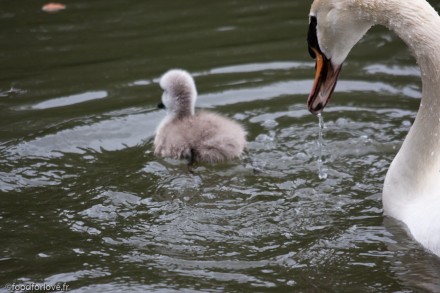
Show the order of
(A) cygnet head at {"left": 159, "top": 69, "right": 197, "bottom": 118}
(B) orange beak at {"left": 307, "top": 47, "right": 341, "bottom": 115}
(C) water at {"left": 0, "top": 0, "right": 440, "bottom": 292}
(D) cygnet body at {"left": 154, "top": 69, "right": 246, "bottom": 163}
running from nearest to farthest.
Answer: (C) water at {"left": 0, "top": 0, "right": 440, "bottom": 292}
(B) orange beak at {"left": 307, "top": 47, "right": 341, "bottom": 115}
(D) cygnet body at {"left": 154, "top": 69, "right": 246, "bottom": 163}
(A) cygnet head at {"left": 159, "top": 69, "right": 197, "bottom": 118}

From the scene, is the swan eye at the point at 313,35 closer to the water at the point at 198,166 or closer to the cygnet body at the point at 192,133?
the water at the point at 198,166

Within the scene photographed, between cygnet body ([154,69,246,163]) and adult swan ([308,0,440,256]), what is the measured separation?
1.19m

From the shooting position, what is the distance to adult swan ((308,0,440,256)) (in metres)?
5.54

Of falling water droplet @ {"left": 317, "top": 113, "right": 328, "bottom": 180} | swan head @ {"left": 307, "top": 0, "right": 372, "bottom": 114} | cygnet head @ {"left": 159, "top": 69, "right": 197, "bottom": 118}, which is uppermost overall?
swan head @ {"left": 307, "top": 0, "right": 372, "bottom": 114}

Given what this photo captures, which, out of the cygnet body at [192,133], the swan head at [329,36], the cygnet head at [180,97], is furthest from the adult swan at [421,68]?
the cygnet head at [180,97]

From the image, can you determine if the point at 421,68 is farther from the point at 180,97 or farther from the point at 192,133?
the point at 180,97

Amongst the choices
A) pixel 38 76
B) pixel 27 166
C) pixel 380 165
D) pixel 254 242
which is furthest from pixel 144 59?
pixel 254 242

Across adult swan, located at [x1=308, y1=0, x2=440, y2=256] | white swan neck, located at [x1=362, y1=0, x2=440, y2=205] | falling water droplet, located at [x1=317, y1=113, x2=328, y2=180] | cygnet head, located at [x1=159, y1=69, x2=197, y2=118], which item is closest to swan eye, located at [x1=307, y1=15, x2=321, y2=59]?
adult swan, located at [x1=308, y1=0, x2=440, y2=256]

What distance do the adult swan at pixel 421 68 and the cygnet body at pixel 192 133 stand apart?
119 centimetres

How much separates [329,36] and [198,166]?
5.66 ft

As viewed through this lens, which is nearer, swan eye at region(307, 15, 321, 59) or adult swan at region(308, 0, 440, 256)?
adult swan at region(308, 0, 440, 256)

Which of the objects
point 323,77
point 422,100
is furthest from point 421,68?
point 323,77

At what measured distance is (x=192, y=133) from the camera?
7.09 meters

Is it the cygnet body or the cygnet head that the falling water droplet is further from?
the cygnet head
